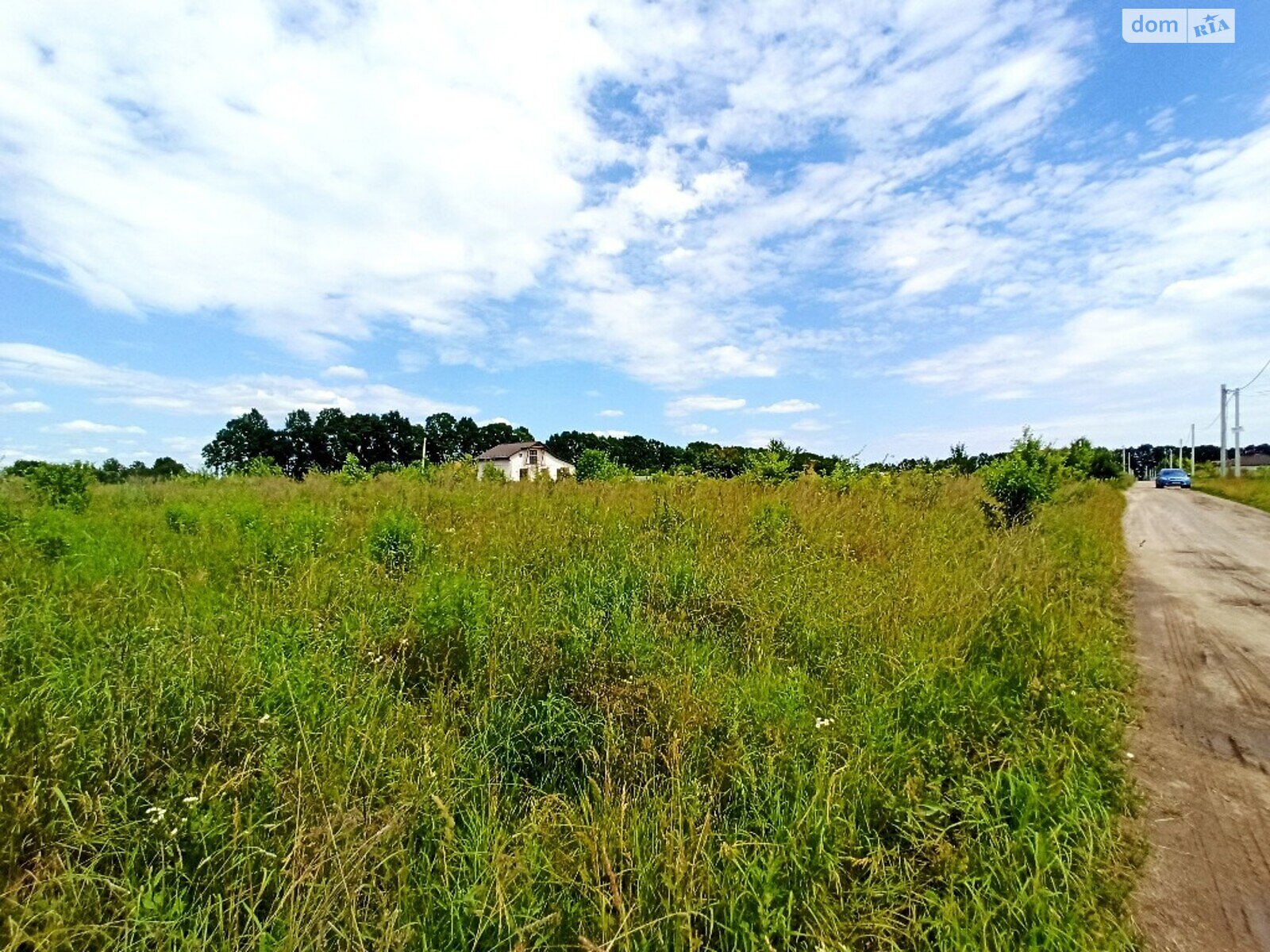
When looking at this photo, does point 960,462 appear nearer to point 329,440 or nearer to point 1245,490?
point 1245,490

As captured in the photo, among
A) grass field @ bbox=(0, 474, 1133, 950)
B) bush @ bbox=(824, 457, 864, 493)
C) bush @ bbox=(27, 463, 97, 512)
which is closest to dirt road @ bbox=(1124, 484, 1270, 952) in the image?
grass field @ bbox=(0, 474, 1133, 950)

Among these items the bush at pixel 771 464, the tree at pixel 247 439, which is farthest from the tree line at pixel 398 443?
the bush at pixel 771 464

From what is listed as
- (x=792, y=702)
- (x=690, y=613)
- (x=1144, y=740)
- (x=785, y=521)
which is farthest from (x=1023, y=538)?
(x=792, y=702)

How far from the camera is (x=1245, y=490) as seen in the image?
78.7 ft

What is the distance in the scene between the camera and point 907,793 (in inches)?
102

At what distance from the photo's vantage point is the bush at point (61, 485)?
7692 millimetres

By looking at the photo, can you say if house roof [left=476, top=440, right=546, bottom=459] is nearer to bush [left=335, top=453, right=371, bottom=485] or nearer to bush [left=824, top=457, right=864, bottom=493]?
bush [left=335, top=453, right=371, bottom=485]

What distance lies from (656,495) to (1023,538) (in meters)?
4.96

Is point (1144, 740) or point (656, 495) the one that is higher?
point (656, 495)

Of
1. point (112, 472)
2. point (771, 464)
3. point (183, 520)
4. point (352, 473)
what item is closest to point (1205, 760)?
point (183, 520)

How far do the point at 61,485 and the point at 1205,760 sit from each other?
41.4 feet

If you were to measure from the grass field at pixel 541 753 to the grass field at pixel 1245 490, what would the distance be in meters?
23.1

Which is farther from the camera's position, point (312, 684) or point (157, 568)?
point (157, 568)

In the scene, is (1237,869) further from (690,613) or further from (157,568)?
(157,568)
